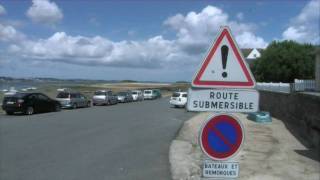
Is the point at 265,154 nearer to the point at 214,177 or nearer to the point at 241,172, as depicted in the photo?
the point at 241,172

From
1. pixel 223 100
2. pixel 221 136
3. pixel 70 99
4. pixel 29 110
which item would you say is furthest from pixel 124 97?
pixel 221 136

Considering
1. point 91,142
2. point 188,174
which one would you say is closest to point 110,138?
point 91,142

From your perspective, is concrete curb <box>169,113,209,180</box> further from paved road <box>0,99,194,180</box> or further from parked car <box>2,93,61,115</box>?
parked car <box>2,93,61,115</box>

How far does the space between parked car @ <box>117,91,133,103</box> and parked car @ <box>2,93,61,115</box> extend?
21282 millimetres

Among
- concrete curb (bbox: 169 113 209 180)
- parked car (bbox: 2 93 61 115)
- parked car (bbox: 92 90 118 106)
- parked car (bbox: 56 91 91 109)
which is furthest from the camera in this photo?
parked car (bbox: 92 90 118 106)

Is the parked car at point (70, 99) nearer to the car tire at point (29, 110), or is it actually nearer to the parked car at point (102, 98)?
the parked car at point (102, 98)

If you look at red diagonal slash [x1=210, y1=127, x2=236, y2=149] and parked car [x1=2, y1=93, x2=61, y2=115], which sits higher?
red diagonal slash [x1=210, y1=127, x2=236, y2=149]

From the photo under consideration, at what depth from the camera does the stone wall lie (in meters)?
15.2

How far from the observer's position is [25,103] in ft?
99.3

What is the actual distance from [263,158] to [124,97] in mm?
43150

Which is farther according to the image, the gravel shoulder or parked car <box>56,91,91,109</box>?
parked car <box>56,91,91,109</box>

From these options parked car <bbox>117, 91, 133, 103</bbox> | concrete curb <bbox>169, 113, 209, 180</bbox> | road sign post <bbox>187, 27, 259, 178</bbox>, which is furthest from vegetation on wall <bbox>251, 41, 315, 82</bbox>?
road sign post <bbox>187, 27, 259, 178</bbox>

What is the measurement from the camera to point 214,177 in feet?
15.4

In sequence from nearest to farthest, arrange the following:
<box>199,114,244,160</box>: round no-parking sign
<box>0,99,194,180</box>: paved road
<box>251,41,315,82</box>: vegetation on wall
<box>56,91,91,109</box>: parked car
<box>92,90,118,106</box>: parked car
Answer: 1. <box>199,114,244,160</box>: round no-parking sign
2. <box>0,99,194,180</box>: paved road
3. <box>56,91,91,109</box>: parked car
4. <box>92,90,118,106</box>: parked car
5. <box>251,41,315,82</box>: vegetation on wall
